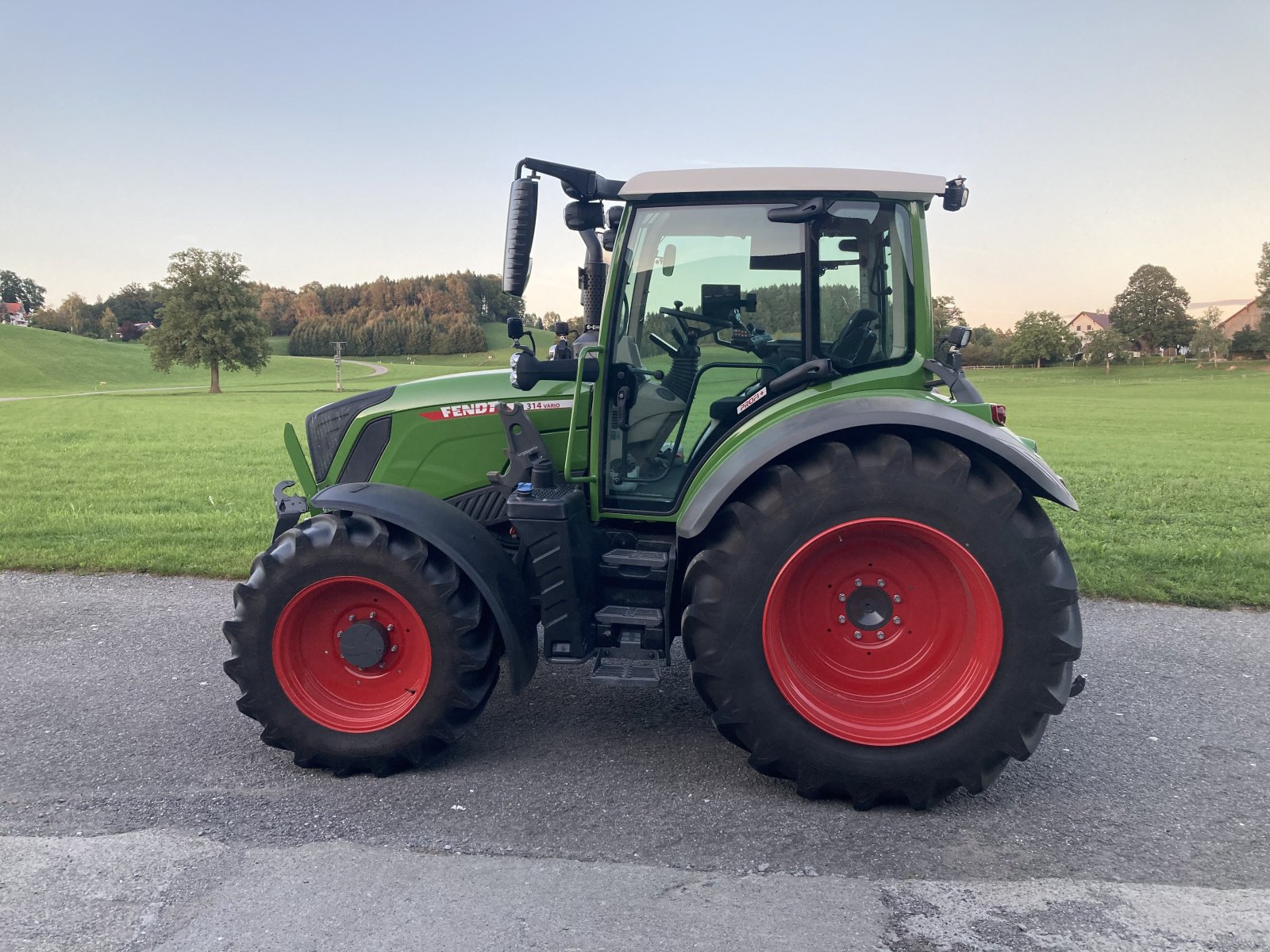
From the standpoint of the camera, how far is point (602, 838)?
322 cm

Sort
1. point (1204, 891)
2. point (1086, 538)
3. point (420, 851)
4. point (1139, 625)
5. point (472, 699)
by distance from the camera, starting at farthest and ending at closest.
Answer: point (1086, 538), point (1139, 625), point (472, 699), point (420, 851), point (1204, 891)

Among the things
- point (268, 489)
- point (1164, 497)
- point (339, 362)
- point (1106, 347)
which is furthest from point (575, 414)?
point (1106, 347)

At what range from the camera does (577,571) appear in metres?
3.88

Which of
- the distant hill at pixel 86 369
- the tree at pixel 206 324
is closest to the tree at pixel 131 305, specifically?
the distant hill at pixel 86 369

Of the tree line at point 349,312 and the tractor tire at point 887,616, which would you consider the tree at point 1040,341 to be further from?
the tractor tire at point 887,616

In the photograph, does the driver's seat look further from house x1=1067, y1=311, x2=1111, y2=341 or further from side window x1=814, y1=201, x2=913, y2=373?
house x1=1067, y1=311, x2=1111, y2=341

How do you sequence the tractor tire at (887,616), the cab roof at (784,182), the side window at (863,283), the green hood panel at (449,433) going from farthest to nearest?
the green hood panel at (449,433)
the side window at (863,283)
the cab roof at (784,182)
the tractor tire at (887,616)

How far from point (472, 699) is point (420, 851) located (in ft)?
2.35

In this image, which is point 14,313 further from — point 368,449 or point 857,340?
point 857,340

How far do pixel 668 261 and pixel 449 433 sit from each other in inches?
55.3

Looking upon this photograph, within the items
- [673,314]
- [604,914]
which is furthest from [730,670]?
[673,314]

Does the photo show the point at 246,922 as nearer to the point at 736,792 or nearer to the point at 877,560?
the point at 736,792

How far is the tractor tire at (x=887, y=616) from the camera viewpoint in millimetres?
3342

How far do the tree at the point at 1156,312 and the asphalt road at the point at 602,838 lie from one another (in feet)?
275
